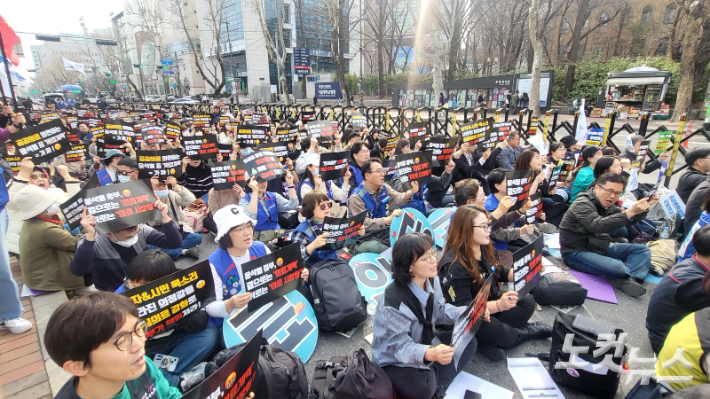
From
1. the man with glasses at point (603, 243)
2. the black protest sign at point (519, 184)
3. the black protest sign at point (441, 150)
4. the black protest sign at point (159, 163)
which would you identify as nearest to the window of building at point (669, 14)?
the black protest sign at point (441, 150)

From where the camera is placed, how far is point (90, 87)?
77188mm

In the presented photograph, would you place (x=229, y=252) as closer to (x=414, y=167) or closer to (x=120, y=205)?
(x=120, y=205)

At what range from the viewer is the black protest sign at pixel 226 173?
16.7 ft

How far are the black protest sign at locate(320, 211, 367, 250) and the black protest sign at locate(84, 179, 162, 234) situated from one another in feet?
5.82

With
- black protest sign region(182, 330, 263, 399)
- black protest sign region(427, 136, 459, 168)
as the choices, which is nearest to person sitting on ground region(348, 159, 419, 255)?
black protest sign region(427, 136, 459, 168)

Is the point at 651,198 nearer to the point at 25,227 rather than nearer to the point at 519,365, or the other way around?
the point at 519,365

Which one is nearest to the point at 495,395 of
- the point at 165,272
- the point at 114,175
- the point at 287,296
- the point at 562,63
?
the point at 287,296

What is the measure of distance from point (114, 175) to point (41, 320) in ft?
9.89

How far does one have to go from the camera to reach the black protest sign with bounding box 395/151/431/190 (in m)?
5.24

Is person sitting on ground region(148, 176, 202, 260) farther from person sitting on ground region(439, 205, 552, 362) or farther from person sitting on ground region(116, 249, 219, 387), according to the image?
person sitting on ground region(439, 205, 552, 362)

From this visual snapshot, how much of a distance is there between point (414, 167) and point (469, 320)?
3.35 metres

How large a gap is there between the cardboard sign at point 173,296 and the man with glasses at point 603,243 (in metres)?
4.20

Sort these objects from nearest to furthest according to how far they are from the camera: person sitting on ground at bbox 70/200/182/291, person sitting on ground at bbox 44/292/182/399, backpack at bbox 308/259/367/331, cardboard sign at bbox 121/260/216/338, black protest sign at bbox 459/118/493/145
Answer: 1. person sitting on ground at bbox 44/292/182/399
2. cardboard sign at bbox 121/260/216/338
3. person sitting on ground at bbox 70/200/182/291
4. backpack at bbox 308/259/367/331
5. black protest sign at bbox 459/118/493/145

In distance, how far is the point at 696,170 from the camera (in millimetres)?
5234
